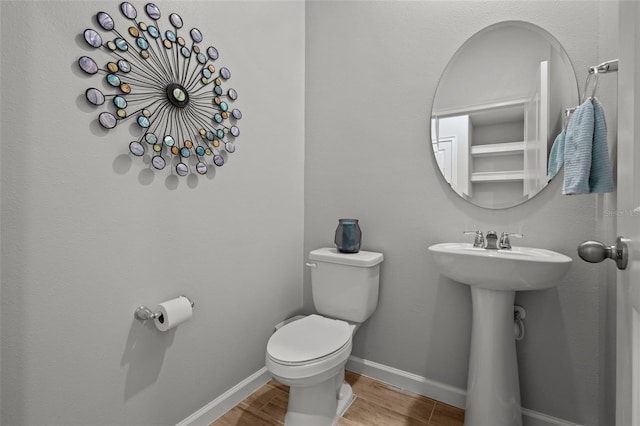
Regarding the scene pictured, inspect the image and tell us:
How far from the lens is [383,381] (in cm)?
174

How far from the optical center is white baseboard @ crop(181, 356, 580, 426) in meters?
1.35

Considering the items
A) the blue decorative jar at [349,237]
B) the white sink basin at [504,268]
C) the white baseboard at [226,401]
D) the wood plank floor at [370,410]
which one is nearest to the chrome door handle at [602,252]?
the white sink basin at [504,268]

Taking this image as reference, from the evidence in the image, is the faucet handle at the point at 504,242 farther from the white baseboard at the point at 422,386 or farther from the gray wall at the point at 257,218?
the white baseboard at the point at 422,386

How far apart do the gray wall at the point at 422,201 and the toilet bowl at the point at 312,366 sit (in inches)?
16.6

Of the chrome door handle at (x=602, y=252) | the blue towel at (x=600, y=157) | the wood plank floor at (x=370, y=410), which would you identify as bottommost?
the wood plank floor at (x=370, y=410)

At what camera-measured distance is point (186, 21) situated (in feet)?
4.14

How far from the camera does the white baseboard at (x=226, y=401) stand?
1356 mm

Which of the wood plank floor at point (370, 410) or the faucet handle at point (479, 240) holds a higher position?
the faucet handle at point (479, 240)

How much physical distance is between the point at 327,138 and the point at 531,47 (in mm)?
1112

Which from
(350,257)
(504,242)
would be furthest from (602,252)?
(350,257)

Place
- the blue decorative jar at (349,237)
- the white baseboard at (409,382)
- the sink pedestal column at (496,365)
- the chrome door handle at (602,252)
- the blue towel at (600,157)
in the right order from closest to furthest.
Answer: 1. the chrome door handle at (602,252)
2. the blue towel at (600,157)
3. the sink pedestal column at (496,365)
4. the white baseboard at (409,382)
5. the blue decorative jar at (349,237)

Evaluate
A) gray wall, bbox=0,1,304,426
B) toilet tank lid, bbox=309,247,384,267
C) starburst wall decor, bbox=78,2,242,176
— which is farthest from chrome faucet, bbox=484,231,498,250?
starburst wall decor, bbox=78,2,242,176

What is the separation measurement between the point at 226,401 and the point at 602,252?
1.61 metres

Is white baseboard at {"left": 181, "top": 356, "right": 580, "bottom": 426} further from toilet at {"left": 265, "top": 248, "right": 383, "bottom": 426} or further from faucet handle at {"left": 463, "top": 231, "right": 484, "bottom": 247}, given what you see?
faucet handle at {"left": 463, "top": 231, "right": 484, "bottom": 247}
